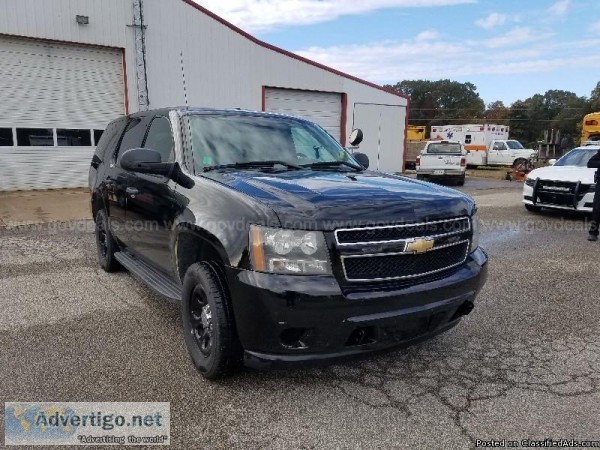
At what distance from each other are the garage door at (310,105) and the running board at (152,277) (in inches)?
474

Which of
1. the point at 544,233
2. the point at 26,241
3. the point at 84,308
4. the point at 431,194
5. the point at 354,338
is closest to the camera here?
the point at 354,338

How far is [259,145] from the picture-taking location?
3650mm

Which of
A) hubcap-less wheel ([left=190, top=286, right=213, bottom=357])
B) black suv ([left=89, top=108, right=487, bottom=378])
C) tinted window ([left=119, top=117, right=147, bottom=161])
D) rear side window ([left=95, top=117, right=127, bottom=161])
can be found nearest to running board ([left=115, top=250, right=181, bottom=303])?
black suv ([left=89, top=108, right=487, bottom=378])

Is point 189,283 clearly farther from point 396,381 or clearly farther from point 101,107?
point 101,107

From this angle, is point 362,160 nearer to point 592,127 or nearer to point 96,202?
point 96,202

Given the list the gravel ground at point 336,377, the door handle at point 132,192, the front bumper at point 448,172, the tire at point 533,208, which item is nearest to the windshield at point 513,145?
the front bumper at point 448,172

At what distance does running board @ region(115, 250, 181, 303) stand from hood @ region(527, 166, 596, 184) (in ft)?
27.9

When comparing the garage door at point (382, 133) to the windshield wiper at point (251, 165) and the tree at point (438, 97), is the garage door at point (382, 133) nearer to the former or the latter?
the windshield wiper at point (251, 165)

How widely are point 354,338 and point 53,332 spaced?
8.46 feet

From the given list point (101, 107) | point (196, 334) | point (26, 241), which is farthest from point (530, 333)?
point (101, 107)

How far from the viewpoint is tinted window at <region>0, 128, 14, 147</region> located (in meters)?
12.2

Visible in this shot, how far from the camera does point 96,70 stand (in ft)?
43.1

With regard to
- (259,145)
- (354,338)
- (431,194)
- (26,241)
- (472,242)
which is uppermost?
(259,145)

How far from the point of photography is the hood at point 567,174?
29.5 feet
